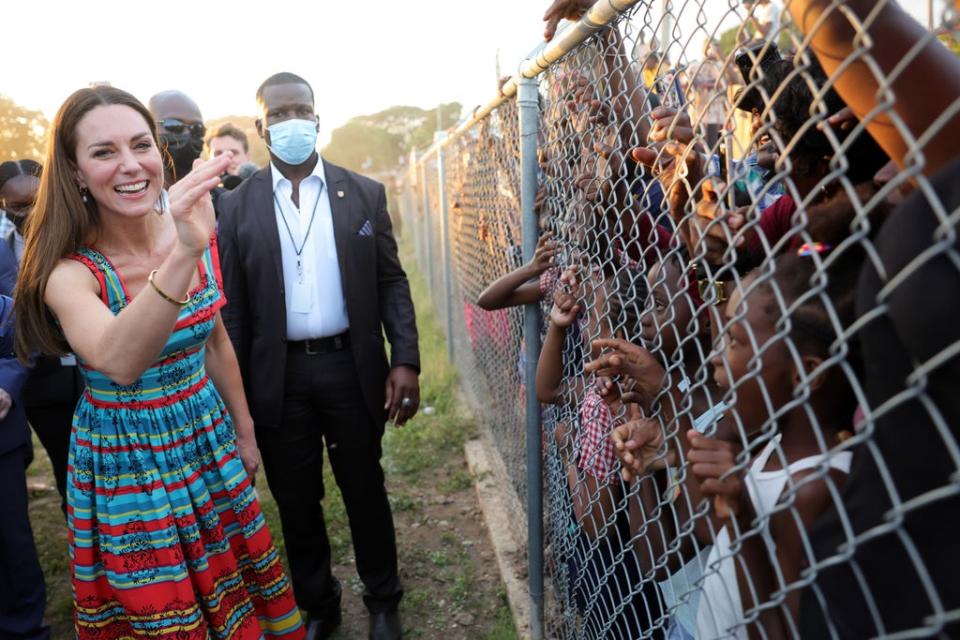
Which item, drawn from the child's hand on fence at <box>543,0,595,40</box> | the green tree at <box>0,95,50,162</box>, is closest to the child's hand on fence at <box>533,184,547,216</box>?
the child's hand on fence at <box>543,0,595,40</box>

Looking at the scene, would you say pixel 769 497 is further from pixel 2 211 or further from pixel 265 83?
pixel 2 211

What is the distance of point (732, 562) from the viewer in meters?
1.20

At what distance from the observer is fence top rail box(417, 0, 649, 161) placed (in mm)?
1433

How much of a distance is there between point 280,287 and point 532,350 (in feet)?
3.68

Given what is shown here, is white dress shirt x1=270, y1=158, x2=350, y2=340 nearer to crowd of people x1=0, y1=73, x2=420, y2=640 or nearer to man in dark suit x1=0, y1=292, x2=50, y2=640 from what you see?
crowd of people x1=0, y1=73, x2=420, y2=640

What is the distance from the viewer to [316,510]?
2.98 meters

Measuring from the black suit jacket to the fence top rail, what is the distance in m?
0.84

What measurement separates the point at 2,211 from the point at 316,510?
8.71ft

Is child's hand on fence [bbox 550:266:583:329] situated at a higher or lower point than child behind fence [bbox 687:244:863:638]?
higher

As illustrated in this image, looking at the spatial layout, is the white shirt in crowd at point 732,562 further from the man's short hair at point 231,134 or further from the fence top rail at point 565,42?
the man's short hair at point 231,134

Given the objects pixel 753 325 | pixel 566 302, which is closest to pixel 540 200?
pixel 566 302

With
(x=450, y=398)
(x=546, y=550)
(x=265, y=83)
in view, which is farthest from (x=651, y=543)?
(x=450, y=398)

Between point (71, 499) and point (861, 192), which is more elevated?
point (861, 192)

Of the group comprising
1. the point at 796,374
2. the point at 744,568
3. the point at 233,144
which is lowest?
the point at 744,568
